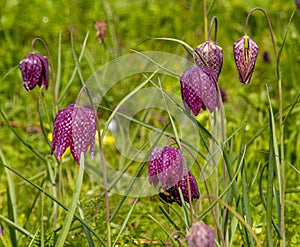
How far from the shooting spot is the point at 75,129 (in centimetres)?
138

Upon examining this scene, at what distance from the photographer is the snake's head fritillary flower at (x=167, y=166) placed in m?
1.37

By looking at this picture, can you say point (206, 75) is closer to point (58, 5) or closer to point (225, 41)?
point (225, 41)

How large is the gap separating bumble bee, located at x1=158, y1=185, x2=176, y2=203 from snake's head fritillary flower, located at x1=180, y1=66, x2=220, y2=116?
16cm

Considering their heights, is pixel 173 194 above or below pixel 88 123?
below

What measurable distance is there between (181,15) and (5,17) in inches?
35.5

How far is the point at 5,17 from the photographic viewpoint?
3.64 meters

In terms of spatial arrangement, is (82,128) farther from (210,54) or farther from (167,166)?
(210,54)

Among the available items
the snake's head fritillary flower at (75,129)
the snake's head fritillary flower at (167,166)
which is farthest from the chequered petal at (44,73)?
the snake's head fritillary flower at (167,166)

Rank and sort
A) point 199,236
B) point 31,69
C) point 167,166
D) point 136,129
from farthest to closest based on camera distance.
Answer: point 136,129, point 31,69, point 167,166, point 199,236

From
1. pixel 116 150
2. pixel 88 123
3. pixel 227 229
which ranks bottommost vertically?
pixel 116 150

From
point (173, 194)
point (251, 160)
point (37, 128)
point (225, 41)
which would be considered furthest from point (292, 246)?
point (225, 41)

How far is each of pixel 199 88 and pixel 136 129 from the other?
2.87 ft

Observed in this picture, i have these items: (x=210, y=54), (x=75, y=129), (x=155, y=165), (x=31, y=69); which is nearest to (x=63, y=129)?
(x=75, y=129)

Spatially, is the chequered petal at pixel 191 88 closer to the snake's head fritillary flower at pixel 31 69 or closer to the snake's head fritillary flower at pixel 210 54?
the snake's head fritillary flower at pixel 210 54
